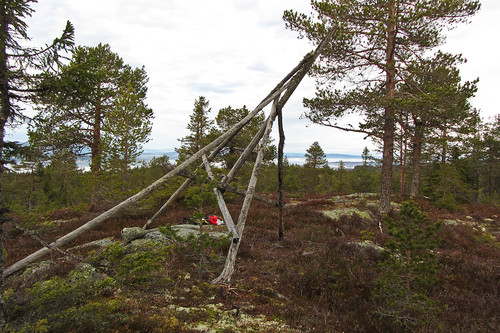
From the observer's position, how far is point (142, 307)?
347 centimetres

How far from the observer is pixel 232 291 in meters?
4.47

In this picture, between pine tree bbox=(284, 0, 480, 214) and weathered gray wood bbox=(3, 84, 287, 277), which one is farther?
pine tree bbox=(284, 0, 480, 214)

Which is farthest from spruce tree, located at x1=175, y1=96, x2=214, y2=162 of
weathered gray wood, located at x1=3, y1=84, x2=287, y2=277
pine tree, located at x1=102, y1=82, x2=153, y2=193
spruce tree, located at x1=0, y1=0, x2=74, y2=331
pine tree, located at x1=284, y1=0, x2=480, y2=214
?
spruce tree, located at x1=0, y1=0, x2=74, y2=331

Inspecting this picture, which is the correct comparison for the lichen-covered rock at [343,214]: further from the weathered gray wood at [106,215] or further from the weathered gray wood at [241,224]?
the weathered gray wood at [106,215]

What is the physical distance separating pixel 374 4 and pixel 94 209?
17.3m

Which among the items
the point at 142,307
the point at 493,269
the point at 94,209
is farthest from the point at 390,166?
the point at 94,209

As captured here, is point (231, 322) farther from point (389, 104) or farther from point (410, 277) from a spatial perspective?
point (389, 104)

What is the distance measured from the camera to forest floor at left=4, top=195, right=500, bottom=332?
2918 mm

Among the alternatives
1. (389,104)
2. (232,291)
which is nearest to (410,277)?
(232,291)

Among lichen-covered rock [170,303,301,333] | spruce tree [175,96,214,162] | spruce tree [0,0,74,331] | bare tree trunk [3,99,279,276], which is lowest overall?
lichen-covered rock [170,303,301,333]

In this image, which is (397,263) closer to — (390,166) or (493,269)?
(493,269)

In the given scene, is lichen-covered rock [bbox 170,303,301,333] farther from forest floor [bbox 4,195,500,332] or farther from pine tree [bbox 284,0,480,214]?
pine tree [bbox 284,0,480,214]

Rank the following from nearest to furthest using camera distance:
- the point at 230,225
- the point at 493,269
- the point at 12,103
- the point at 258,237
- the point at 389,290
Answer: the point at 12,103 → the point at 389,290 → the point at 230,225 → the point at 493,269 → the point at 258,237

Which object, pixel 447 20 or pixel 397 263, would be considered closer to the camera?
pixel 397 263
